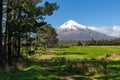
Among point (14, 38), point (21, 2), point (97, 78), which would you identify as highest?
point (21, 2)

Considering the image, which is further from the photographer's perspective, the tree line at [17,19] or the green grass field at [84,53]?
the green grass field at [84,53]

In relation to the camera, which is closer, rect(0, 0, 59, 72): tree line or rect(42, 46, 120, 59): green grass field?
rect(0, 0, 59, 72): tree line

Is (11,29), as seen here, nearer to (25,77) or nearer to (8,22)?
(8,22)

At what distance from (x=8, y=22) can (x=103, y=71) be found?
55.4 feet

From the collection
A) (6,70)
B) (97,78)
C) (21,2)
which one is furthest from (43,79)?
(21,2)

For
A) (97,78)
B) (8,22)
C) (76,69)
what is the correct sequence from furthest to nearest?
(8,22)
(76,69)
(97,78)

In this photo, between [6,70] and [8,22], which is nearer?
[6,70]

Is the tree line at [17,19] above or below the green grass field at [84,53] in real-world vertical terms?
above

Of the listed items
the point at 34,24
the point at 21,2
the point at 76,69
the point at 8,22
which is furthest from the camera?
the point at 34,24

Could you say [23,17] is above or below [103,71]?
above

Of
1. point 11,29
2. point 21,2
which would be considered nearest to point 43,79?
point 21,2

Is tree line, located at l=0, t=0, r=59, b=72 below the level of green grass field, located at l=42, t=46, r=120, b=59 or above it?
above

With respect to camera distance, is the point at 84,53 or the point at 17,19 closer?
the point at 17,19

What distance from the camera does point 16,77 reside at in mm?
22562
